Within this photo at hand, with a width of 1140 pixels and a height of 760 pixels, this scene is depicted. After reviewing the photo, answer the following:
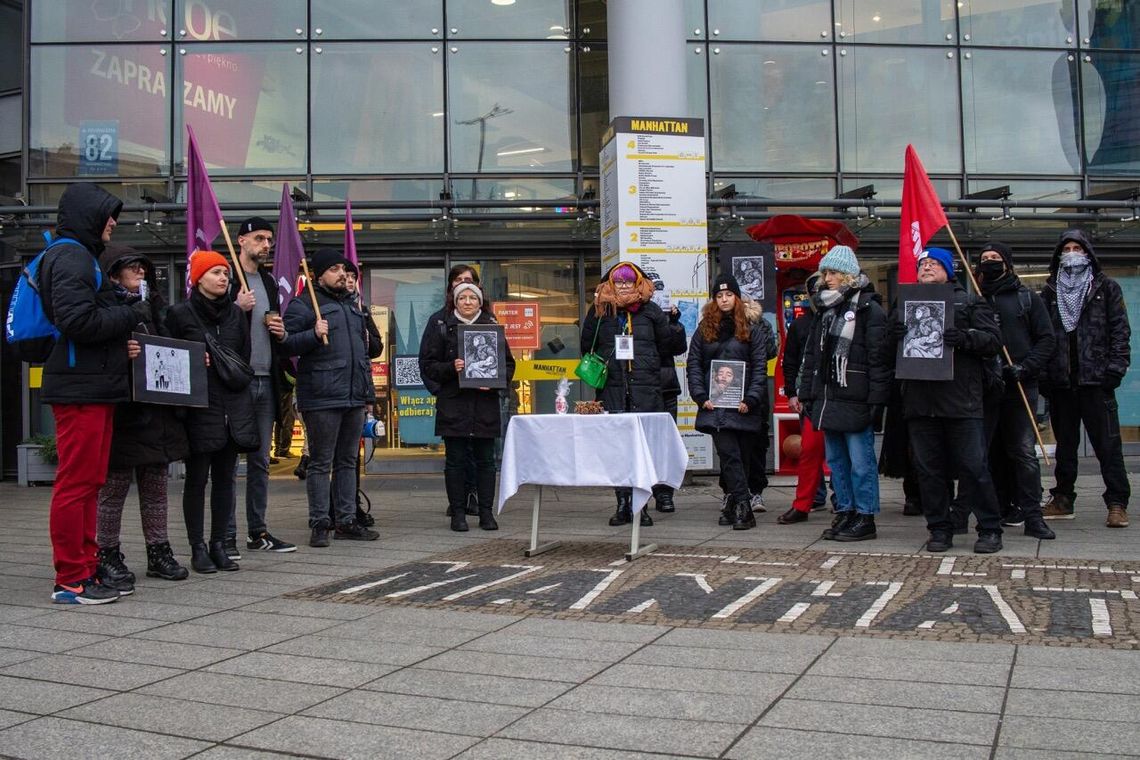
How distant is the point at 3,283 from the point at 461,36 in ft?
21.7

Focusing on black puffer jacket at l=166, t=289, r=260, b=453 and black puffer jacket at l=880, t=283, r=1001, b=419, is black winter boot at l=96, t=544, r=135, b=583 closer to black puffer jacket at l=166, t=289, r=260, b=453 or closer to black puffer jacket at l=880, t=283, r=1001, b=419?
black puffer jacket at l=166, t=289, r=260, b=453

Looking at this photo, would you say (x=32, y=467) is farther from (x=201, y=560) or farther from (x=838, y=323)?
(x=838, y=323)

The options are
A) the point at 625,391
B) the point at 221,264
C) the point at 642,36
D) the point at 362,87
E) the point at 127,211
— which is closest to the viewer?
the point at 221,264

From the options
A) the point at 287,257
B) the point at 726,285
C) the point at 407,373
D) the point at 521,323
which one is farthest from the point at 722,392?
the point at 407,373

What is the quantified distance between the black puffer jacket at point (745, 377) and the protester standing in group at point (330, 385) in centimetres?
256

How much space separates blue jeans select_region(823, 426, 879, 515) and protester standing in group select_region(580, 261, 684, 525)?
4.87ft

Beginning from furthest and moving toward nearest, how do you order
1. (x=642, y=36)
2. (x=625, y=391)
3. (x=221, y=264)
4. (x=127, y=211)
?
(x=127, y=211), (x=642, y=36), (x=625, y=391), (x=221, y=264)

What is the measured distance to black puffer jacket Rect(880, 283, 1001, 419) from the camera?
23.8 feet

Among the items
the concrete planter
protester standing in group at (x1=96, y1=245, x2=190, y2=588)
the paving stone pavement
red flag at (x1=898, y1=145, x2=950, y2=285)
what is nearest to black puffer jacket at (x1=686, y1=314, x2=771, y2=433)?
red flag at (x1=898, y1=145, x2=950, y2=285)

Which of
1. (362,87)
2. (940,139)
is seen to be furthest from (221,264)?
(940,139)

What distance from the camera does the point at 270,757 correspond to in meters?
3.47

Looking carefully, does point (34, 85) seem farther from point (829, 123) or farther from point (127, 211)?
point (829, 123)

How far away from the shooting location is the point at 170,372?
6.35 meters

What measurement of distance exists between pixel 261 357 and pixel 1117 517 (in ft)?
20.4
